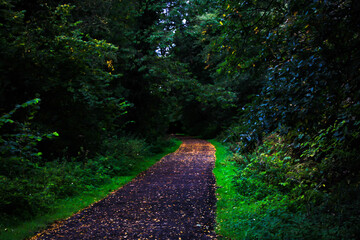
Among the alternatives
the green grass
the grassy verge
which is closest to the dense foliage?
the grassy verge

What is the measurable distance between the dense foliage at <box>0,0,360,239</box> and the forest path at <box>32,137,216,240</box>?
847mm

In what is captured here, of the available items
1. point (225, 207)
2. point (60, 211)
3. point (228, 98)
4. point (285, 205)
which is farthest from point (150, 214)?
point (228, 98)

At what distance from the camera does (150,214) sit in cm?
638

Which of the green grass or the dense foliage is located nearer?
the dense foliage

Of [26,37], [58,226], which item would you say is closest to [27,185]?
[58,226]

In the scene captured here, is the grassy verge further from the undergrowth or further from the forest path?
the forest path

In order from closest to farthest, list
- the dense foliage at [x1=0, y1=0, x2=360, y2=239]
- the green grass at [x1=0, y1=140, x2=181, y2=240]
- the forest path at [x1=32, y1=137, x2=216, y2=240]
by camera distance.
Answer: the dense foliage at [x1=0, y1=0, x2=360, y2=239]
the green grass at [x1=0, y1=140, x2=181, y2=240]
the forest path at [x1=32, y1=137, x2=216, y2=240]

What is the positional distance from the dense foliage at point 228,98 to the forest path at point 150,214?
85 centimetres

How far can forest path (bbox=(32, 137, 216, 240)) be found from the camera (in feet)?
17.0

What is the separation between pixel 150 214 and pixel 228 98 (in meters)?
9.97

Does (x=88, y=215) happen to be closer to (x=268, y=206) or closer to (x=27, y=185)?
(x=27, y=185)

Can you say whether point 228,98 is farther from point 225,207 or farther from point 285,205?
point 285,205

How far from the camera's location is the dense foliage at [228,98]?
373 cm

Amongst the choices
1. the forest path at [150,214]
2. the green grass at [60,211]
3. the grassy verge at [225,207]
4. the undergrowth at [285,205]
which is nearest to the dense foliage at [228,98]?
the undergrowth at [285,205]
